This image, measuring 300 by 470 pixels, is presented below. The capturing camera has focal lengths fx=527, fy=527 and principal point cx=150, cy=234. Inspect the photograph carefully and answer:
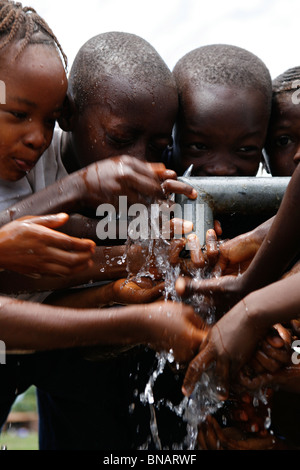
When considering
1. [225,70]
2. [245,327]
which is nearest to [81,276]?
[245,327]

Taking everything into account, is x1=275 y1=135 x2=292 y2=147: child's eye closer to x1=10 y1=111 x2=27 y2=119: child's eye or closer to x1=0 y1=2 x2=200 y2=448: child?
x1=0 y1=2 x2=200 y2=448: child

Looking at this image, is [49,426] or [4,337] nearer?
[4,337]

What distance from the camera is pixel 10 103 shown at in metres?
1.44

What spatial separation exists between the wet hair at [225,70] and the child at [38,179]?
54 centimetres

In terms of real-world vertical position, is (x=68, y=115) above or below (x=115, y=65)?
below

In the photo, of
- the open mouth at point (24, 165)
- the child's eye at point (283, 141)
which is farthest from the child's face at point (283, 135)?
the open mouth at point (24, 165)

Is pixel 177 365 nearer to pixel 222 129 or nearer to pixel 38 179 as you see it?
pixel 38 179

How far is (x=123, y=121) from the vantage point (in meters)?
1.64

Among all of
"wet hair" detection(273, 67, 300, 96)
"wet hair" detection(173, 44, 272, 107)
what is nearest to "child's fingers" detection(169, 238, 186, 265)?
"wet hair" detection(173, 44, 272, 107)

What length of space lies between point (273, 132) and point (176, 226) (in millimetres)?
789

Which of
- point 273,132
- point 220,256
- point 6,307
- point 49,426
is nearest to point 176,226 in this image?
point 220,256

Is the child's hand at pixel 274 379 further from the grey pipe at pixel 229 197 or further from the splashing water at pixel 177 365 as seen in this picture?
the grey pipe at pixel 229 197

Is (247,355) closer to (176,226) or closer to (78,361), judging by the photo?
(176,226)

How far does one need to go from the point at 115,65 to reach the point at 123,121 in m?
0.20
